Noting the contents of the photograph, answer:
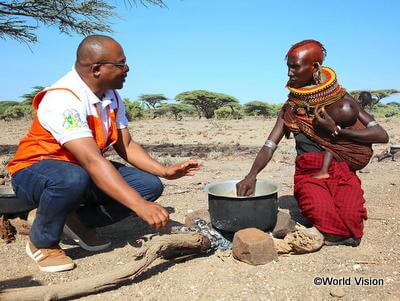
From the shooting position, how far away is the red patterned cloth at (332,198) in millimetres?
2992

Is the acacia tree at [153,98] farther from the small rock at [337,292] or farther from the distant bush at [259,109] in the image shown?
the small rock at [337,292]

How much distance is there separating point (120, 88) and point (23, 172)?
774mm

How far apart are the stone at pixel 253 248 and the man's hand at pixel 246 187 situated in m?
0.46

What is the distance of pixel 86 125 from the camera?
2.55m

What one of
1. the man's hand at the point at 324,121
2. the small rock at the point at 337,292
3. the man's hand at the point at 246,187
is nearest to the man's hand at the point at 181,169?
the man's hand at the point at 246,187

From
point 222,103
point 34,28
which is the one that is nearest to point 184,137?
point 34,28

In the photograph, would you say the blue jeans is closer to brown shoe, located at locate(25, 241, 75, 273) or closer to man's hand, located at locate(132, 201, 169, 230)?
brown shoe, located at locate(25, 241, 75, 273)

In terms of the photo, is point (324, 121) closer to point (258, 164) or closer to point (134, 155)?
point (258, 164)

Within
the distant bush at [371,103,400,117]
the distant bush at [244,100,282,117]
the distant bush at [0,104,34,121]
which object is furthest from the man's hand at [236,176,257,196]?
the distant bush at [244,100,282,117]

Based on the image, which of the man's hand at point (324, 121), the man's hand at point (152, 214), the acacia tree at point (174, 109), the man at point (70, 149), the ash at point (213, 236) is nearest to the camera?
the man's hand at point (152, 214)

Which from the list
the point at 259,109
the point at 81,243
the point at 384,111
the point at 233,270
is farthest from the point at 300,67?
the point at 384,111

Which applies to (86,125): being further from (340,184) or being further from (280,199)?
(280,199)

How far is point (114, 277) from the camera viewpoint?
7.73 feet

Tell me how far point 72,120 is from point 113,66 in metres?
0.42
